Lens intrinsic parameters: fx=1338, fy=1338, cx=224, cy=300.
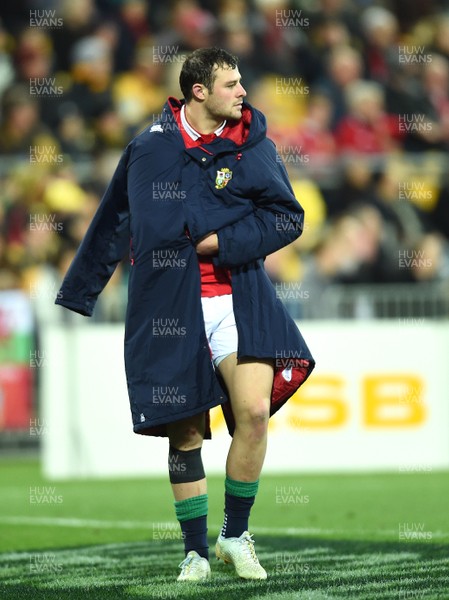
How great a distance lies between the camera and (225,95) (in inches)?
225

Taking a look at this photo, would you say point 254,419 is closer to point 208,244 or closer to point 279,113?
point 208,244

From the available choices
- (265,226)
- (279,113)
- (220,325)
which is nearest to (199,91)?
(265,226)

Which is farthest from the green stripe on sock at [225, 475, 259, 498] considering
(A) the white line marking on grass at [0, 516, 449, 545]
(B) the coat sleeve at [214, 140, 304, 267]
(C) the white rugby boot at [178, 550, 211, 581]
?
(A) the white line marking on grass at [0, 516, 449, 545]

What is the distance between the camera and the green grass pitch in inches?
214

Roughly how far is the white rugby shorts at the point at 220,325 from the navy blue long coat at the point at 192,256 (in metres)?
0.05

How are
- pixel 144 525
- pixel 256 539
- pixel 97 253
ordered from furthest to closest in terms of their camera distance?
pixel 144 525
pixel 256 539
pixel 97 253

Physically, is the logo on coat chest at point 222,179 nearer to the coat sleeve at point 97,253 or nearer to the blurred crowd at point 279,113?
the coat sleeve at point 97,253

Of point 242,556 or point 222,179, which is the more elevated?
point 222,179

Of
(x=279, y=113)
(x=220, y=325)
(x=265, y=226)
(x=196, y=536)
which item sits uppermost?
(x=279, y=113)

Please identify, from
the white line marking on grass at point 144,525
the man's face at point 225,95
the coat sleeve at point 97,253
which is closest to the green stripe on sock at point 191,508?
the coat sleeve at point 97,253

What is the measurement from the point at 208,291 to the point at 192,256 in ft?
0.65

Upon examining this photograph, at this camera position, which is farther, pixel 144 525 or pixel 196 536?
pixel 144 525

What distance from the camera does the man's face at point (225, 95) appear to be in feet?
18.8

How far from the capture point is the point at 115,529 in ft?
27.0
